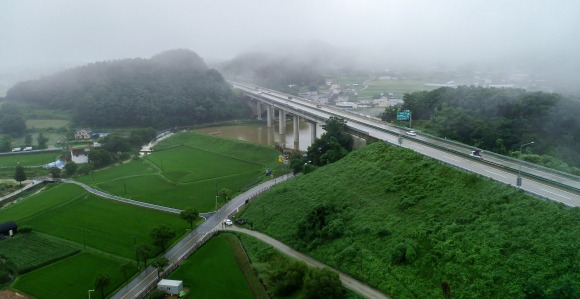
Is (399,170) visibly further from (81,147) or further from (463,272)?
(81,147)

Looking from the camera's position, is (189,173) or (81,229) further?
(189,173)

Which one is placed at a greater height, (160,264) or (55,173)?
(160,264)

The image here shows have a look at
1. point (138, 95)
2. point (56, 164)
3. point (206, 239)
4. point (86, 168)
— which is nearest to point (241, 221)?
point (206, 239)

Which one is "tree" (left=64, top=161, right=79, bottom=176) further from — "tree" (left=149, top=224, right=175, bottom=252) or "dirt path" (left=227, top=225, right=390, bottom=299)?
"dirt path" (left=227, top=225, right=390, bottom=299)

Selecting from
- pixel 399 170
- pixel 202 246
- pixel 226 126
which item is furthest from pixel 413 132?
pixel 226 126

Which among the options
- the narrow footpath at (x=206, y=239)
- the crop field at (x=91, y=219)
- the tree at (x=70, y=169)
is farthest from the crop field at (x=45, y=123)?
the crop field at (x=91, y=219)

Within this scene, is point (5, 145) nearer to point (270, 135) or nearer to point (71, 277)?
point (270, 135)

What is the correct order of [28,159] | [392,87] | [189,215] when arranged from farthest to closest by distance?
[392,87] < [28,159] < [189,215]
